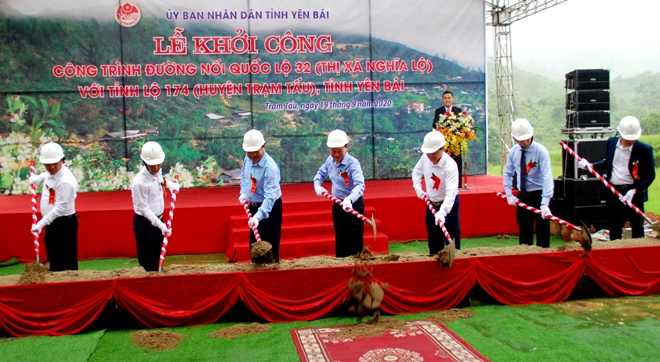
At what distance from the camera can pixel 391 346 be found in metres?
4.21

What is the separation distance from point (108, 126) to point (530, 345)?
25.7 ft

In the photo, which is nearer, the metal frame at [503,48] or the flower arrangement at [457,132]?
the flower arrangement at [457,132]

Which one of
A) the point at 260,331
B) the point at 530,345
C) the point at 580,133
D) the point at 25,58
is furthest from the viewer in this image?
the point at 25,58

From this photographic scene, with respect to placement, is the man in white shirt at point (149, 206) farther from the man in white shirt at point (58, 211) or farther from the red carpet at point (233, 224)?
the red carpet at point (233, 224)

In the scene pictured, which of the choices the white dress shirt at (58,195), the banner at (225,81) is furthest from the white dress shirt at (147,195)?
the banner at (225,81)

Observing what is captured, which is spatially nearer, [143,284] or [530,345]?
[530,345]

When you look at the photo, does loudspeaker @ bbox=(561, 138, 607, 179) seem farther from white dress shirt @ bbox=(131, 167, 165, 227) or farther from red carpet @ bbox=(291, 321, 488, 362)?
white dress shirt @ bbox=(131, 167, 165, 227)

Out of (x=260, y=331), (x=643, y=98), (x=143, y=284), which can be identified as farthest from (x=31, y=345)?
(x=643, y=98)

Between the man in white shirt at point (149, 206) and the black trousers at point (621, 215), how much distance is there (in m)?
4.44

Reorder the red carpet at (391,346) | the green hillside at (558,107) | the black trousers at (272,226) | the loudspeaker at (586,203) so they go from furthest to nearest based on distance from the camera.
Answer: the green hillside at (558,107) → the loudspeaker at (586,203) → the black trousers at (272,226) → the red carpet at (391,346)

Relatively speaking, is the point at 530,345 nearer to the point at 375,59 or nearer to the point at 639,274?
A: the point at 639,274

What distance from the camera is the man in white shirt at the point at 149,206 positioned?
5.26 m

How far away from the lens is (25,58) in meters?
9.68

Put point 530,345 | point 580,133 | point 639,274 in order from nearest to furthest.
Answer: point 530,345 → point 639,274 → point 580,133
